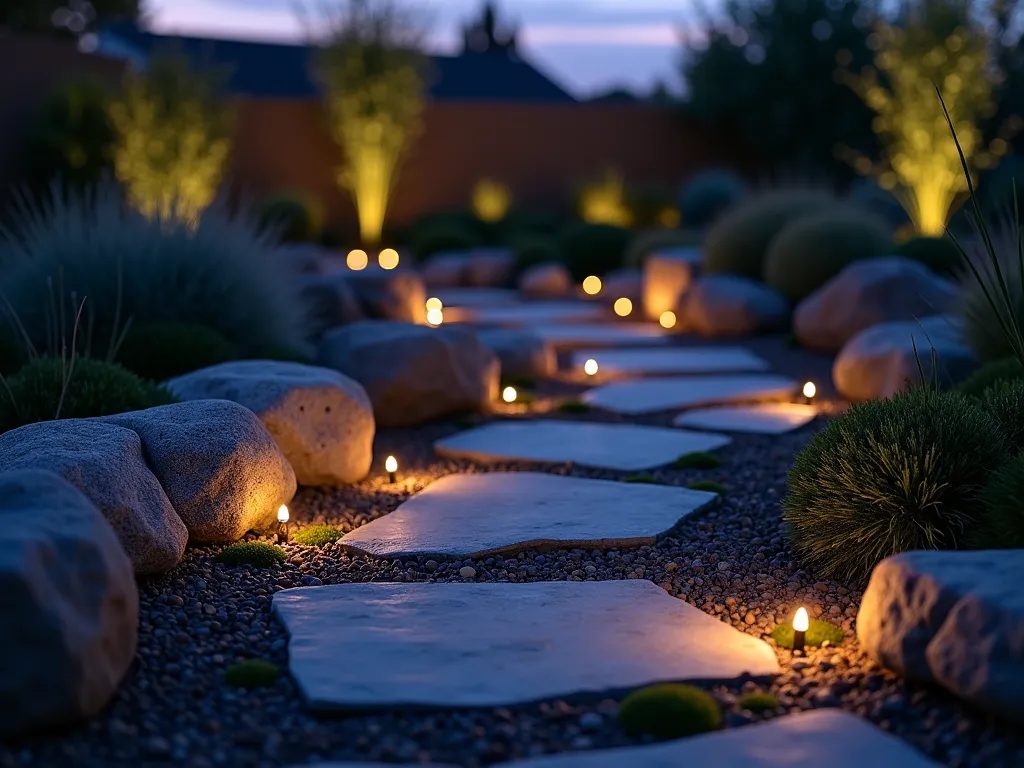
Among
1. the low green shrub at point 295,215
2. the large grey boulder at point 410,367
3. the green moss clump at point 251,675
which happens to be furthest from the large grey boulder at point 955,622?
the low green shrub at point 295,215

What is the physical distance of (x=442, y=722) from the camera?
227 centimetres

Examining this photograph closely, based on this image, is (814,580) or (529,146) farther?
(529,146)

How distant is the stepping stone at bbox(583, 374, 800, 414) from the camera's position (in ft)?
19.1

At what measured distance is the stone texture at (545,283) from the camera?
1153 cm

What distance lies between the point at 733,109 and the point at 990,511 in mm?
15413

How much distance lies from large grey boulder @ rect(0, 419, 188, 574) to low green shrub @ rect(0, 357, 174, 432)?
1.70ft

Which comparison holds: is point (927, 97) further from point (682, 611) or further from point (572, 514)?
point (682, 611)

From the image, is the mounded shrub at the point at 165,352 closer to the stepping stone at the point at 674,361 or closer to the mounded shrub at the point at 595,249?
the stepping stone at the point at 674,361

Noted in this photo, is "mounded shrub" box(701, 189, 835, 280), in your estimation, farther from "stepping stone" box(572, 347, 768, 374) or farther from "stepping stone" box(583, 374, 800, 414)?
"stepping stone" box(583, 374, 800, 414)

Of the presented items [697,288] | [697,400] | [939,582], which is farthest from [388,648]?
[697,288]

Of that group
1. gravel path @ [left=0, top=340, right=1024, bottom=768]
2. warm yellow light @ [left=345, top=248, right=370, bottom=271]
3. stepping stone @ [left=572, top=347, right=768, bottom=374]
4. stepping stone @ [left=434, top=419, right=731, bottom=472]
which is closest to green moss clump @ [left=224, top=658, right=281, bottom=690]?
gravel path @ [left=0, top=340, right=1024, bottom=768]

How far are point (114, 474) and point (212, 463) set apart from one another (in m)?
0.46

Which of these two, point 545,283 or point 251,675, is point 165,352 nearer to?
point 251,675

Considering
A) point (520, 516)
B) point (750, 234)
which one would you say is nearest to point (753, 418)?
point (520, 516)
